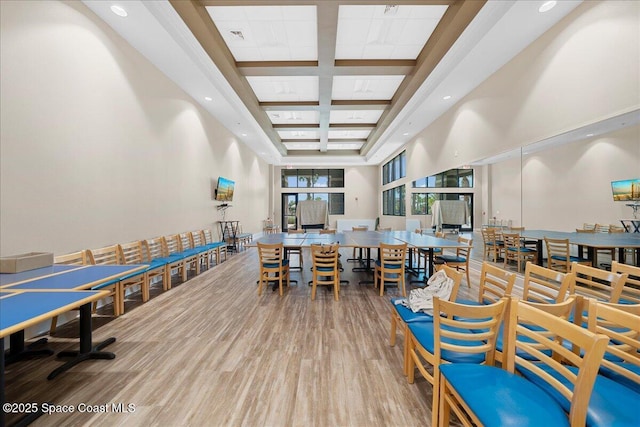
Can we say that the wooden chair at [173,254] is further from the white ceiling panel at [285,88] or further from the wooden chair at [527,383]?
the wooden chair at [527,383]

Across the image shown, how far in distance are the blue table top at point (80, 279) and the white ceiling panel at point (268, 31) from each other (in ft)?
13.1

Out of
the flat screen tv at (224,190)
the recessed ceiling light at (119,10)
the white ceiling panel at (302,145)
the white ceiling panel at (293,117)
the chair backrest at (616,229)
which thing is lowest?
the chair backrest at (616,229)

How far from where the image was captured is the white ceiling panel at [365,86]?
19.8ft

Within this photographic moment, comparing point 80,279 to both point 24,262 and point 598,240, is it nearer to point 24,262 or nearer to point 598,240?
point 24,262

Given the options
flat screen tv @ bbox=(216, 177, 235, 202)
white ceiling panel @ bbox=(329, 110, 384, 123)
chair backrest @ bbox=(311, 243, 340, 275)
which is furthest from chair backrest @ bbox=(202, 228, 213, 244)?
white ceiling panel @ bbox=(329, 110, 384, 123)

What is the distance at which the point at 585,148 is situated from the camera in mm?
3045

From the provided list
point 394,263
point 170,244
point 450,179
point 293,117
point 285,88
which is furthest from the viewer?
point 293,117

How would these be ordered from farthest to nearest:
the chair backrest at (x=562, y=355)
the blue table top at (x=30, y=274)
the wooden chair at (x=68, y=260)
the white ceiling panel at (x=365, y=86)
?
the white ceiling panel at (x=365, y=86), the wooden chair at (x=68, y=260), the blue table top at (x=30, y=274), the chair backrest at (x=562, y=355)

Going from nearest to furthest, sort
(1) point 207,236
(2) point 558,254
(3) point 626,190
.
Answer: (3) point 626,190 < (2) point 558,254 < (1) point 207,236

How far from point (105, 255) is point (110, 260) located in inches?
5.3

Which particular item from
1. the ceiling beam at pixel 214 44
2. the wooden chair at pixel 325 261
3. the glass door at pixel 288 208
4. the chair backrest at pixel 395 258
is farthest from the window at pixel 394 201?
the wooden chair at pixel 325 261

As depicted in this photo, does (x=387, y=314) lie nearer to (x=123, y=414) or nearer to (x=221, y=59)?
(x=123, y=414)

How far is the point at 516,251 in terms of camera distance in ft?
13.7

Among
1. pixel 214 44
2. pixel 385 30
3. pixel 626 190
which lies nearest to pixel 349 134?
pixel 385 30
